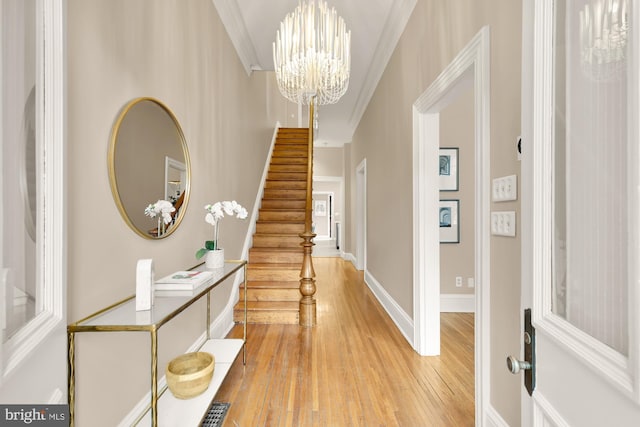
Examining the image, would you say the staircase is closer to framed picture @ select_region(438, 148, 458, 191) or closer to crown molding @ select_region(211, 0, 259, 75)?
crown molding @ select_region(211, 0, 259, 75)

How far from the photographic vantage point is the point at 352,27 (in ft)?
11.1

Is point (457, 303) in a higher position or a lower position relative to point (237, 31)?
lower

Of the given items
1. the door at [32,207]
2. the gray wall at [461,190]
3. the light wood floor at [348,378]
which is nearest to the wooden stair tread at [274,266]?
the light wood floor at [348,378]

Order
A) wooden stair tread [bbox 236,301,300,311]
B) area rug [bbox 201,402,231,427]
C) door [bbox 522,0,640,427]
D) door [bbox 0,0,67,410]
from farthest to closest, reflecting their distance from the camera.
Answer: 1. wooden stair tread [bbox 236,301,300,311]
2. area rug [bbox 201,402,231,427]
3. door [bbox 0,0,67,410]
4. door [bbox 522,0,640,427]

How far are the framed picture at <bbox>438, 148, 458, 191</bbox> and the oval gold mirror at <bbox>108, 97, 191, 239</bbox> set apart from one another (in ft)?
9.63

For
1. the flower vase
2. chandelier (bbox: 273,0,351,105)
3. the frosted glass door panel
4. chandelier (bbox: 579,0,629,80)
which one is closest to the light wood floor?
the flower vase

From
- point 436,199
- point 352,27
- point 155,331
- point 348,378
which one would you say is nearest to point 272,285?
point 348,378

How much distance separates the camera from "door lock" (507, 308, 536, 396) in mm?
753

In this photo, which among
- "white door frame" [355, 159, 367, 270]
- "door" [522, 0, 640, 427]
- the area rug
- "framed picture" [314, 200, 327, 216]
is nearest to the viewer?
"door" [522, 0, 640, 427]

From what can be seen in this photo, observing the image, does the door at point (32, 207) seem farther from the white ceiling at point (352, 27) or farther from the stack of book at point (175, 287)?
the white ceiling at point (352, 27)

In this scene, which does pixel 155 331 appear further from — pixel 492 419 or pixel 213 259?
pixel 492 419

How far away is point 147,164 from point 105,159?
0.31 meters

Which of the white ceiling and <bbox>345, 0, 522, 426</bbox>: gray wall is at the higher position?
the white ceiling

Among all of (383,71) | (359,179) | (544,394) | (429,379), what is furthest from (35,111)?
(359,179)
